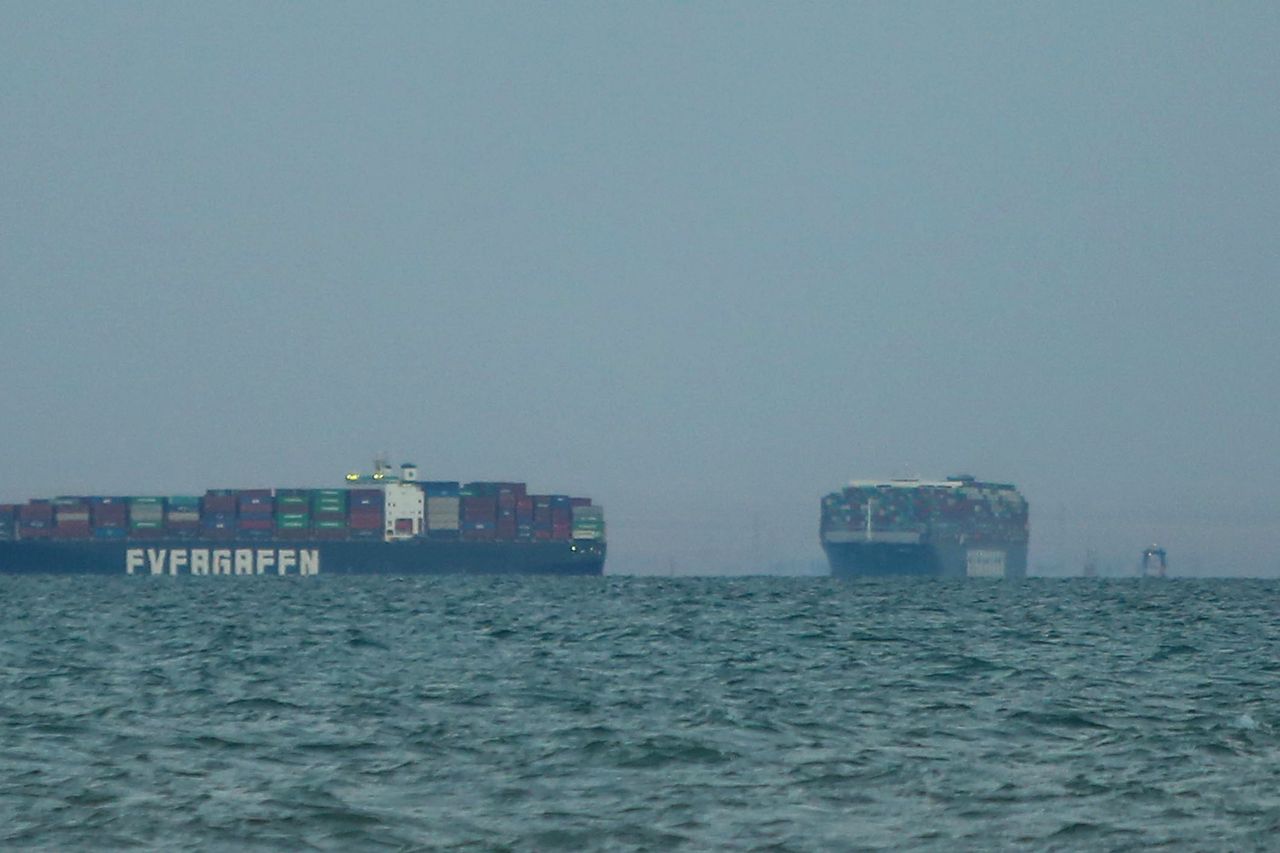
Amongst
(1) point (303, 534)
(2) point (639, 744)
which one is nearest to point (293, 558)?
(1) point (303, 534)

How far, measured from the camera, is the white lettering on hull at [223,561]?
148 meters

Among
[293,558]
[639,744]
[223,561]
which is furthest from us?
[223,561]

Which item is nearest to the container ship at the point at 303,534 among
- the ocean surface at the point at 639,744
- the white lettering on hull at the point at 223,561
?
the white lettering on hull at the point at 223,561

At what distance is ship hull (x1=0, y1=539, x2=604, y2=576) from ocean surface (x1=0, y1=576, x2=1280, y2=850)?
106 metres

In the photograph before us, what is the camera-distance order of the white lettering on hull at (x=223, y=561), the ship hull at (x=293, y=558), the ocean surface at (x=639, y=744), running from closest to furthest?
the ocean surface at (x=639, y=744) < the white lettering on hull at (x=223, y=561) < the ship hull at (x=293, y=558)

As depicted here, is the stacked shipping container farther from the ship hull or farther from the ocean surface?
the ocean surface

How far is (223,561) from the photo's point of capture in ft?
490

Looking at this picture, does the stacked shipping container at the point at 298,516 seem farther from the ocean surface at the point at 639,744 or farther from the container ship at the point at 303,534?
the ocean surface at the point at 639,744

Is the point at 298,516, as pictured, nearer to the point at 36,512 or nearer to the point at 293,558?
the point at 293,558

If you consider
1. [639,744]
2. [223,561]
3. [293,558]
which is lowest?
[223,561]

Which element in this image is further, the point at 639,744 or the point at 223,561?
the point at 223,561

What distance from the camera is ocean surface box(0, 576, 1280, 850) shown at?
16000mm

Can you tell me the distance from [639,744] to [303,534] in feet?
432

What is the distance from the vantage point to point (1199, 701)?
27.0m
